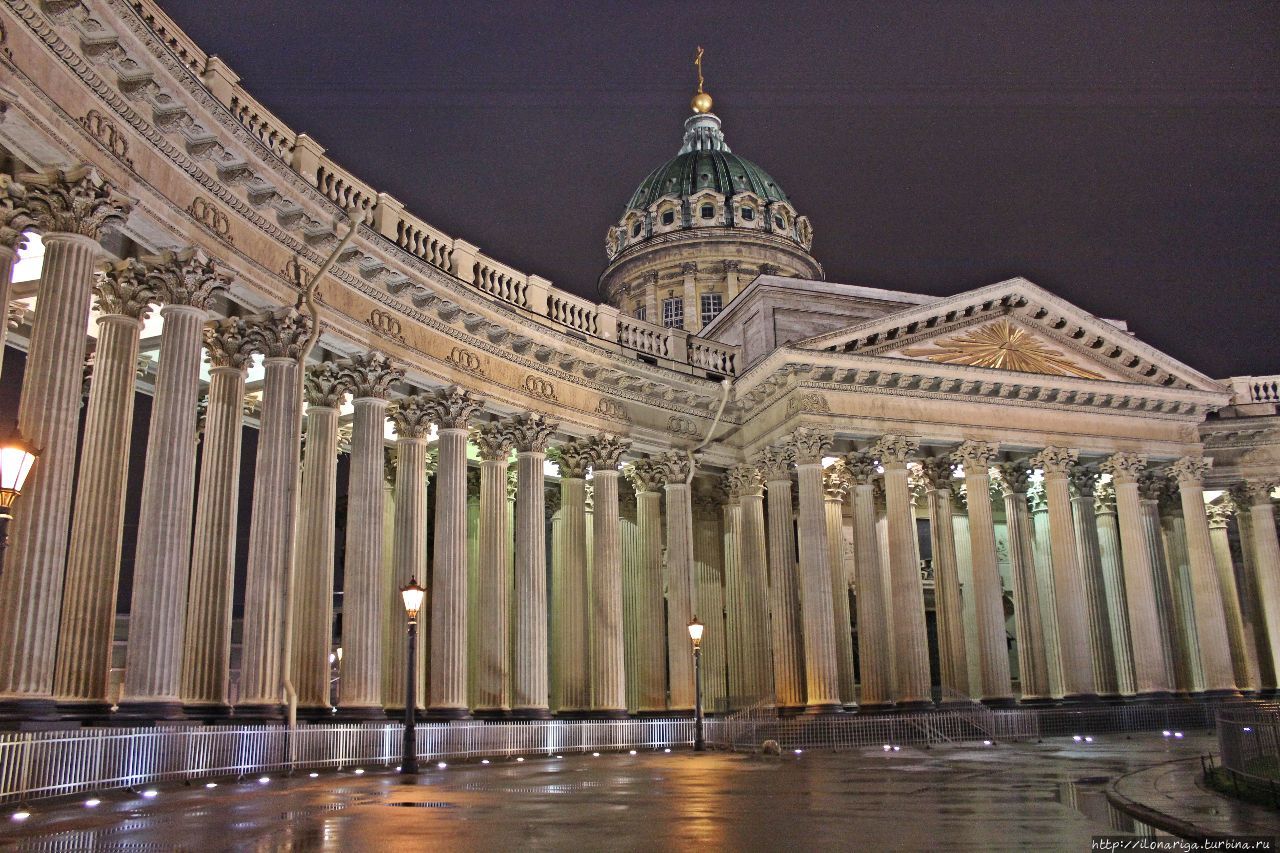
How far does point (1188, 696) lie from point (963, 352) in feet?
46.9

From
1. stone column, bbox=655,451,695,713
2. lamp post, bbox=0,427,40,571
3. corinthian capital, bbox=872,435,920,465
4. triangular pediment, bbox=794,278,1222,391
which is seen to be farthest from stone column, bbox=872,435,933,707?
lamp post, bbox=0,427,40,571

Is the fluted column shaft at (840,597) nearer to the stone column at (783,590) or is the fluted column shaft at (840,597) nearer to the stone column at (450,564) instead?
the stone column at (783,590)

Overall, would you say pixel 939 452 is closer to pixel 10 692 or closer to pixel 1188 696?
pixel 1188 696

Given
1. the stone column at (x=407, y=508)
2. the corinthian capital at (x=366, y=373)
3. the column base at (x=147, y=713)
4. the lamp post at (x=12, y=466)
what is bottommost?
the column base at (x=147, y=713)

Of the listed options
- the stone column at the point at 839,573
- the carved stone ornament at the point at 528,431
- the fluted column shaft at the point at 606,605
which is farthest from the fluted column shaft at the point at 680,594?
the carved stone ornament at the point at 528,431

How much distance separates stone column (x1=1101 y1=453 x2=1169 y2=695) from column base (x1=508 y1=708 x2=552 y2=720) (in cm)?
2054

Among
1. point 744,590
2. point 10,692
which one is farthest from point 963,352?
point 10,692

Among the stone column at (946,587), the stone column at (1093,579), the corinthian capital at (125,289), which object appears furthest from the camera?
the stone column at (1093,579)

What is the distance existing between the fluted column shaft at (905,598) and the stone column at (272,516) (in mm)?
18754

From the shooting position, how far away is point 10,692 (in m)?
15.7

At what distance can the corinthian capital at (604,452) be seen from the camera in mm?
32344

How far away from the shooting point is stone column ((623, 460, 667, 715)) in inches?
1318

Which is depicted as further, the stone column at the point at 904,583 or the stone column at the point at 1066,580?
the stone column at the point at 1066,580

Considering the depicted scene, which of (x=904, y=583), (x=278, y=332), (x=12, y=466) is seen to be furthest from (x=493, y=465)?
(x=12, y=466)
